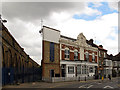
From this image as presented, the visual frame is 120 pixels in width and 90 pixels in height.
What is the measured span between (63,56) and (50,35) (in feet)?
19.4

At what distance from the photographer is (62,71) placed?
37.2 m

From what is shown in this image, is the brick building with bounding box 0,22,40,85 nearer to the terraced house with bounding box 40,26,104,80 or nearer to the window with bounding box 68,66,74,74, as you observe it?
the terraced house with bounding box 40,26,104,80

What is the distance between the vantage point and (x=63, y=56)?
1458 inches

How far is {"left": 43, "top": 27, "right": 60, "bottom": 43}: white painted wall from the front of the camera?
33366 millimetres

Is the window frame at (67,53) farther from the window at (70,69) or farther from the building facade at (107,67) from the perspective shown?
the building facade at (107,67)

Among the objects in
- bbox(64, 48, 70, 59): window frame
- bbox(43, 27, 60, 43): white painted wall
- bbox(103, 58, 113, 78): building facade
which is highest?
bbox(43, 27, 60, 43): white painted wall

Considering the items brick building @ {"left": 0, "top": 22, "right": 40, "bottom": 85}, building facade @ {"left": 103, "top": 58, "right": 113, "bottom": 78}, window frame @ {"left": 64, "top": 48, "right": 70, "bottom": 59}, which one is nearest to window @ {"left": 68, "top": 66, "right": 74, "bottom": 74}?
window frame @ {"left": 64, "top": 48, "right": 70, "bottom": 59}

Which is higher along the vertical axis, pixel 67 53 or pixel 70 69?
pixel 67 53

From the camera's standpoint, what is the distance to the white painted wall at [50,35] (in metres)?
33.4

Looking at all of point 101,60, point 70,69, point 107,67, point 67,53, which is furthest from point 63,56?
point 107,67

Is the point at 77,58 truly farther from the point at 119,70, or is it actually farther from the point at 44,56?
the point at 119,70

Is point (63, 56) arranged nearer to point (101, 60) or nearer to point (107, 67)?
point (101, 60)

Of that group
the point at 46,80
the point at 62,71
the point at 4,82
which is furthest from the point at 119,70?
the point at 4,82

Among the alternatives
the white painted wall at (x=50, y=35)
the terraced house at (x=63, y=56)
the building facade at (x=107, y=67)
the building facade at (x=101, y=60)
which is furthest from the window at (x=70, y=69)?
the building facade at (x=107, y=67)
